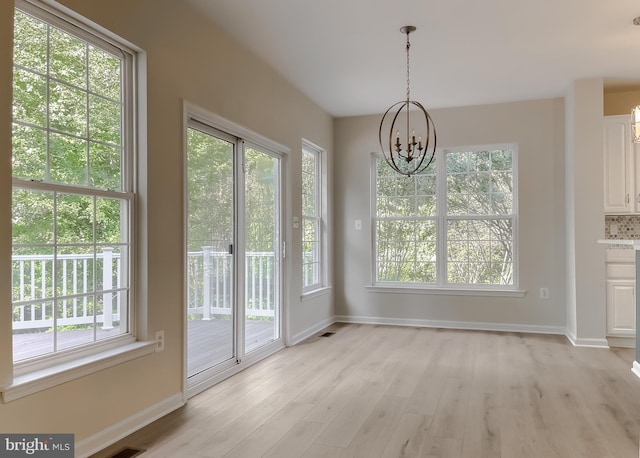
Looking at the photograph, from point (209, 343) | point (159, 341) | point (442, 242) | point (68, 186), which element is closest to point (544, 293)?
point (442, 242)

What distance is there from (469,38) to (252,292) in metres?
2.81

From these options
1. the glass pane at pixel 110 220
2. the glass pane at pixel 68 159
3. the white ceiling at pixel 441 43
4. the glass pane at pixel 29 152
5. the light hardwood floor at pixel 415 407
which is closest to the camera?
the glass pane at pixel 29 152

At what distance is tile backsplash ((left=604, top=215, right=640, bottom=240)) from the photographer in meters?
5.12

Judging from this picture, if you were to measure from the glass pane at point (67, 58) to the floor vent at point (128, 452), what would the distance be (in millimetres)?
1890

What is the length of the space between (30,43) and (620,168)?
5.18 meters

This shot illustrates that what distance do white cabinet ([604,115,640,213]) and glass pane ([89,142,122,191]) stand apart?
183 inches

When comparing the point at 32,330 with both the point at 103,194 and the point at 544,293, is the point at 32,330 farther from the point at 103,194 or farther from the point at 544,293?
the point at 544,293

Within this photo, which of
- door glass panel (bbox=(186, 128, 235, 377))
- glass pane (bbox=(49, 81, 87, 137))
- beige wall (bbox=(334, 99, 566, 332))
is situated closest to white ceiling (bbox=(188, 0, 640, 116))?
beige wall (bbox=(334, 99, 566, 332))

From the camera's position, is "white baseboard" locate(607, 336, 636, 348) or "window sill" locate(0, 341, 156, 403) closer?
"window sill" locate(0, 341, 156, 403)

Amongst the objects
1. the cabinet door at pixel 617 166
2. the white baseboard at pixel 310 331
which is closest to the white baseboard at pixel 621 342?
the cabinet door at pixel 617 166

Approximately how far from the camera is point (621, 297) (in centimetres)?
473

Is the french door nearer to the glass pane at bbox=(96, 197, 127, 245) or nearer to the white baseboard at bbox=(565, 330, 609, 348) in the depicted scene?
the glass pane at bbox=(96, 197, 127, 245)

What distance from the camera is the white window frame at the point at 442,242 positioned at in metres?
5.56

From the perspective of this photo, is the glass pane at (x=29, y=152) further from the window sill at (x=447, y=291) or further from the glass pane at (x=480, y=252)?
Answer: the glass pane at (x=480, y=252)
